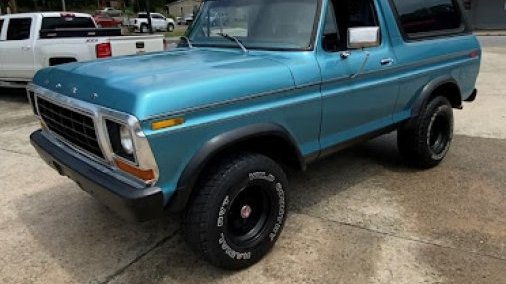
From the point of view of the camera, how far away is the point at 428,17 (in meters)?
4.80

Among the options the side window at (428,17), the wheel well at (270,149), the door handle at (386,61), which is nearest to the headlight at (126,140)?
A: the wheel well at (270,149)

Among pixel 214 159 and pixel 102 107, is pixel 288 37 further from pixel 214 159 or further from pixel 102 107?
pixel 102 107

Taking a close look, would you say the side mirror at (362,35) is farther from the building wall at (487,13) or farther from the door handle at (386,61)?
the building wall at (487,13)

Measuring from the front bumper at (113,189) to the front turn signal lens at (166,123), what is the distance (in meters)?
0.36

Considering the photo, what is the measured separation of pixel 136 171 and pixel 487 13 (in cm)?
3737

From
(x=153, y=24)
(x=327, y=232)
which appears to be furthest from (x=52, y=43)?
(x=153, y=24)

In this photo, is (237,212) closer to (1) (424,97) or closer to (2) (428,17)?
(1) (424,97)

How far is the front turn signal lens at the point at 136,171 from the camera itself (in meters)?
2.79

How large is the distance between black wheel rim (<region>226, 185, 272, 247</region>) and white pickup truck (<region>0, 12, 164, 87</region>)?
552 centimetres

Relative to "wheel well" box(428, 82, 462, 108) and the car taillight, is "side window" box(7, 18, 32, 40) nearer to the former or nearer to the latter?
the car taillight

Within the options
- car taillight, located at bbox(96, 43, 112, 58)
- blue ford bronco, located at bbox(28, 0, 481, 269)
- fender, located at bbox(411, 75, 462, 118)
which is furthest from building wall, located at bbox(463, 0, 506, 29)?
blue ford bronco, located at bbox(28, 0, 481, 269)

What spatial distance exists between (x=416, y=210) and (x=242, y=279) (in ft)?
5.63

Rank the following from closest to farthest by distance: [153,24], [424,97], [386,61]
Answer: [386,61]
[424,97]
[153,24]

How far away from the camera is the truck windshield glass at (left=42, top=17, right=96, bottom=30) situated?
31.9ft
